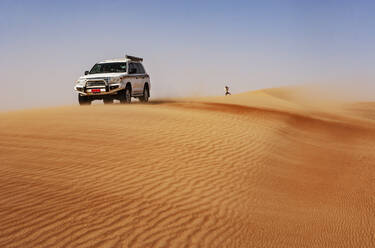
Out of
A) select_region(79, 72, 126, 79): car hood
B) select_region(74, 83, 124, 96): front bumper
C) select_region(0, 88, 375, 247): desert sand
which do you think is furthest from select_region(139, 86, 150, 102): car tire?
select_region(0, 88, 375, 247): desert sand

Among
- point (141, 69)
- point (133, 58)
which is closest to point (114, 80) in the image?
point (133, 58)

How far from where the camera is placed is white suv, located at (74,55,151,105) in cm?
1625

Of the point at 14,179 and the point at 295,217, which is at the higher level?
the point at 14,179

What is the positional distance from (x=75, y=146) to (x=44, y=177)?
2.08 meters

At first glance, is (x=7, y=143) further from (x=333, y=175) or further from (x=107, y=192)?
(x=333, y=175)

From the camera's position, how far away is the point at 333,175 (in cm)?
880

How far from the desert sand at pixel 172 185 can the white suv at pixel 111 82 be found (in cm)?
417

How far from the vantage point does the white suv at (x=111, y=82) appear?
16250 millimetres

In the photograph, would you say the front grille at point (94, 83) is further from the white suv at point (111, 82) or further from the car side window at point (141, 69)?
the car side window at point (141, 69)

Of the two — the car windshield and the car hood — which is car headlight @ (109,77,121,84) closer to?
the car hood

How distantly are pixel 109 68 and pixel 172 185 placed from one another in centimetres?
1170

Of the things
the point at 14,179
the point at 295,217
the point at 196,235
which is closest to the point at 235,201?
the point at 295,217

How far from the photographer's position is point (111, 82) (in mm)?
16188

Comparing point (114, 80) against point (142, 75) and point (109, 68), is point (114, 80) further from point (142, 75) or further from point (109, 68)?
point (142, 75)
